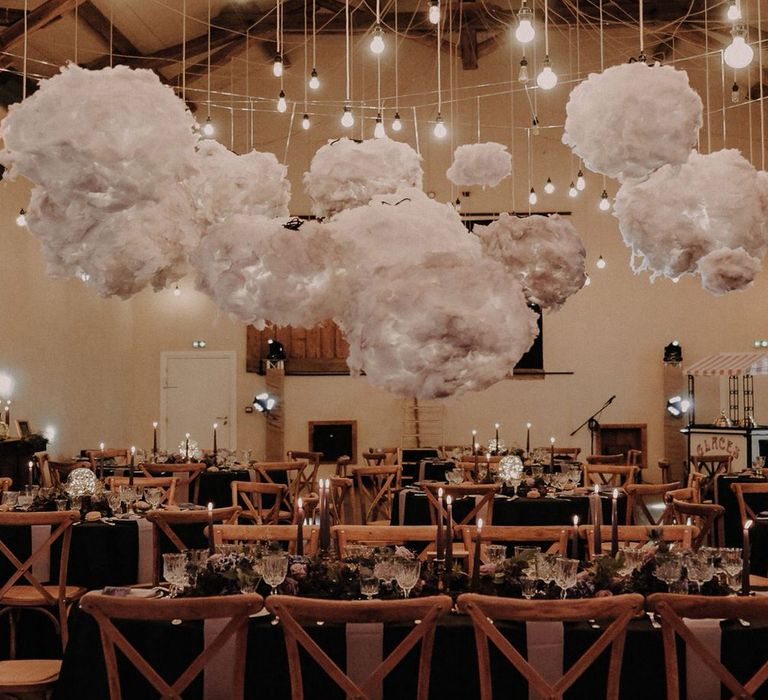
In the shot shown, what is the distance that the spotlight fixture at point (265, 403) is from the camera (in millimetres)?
16625

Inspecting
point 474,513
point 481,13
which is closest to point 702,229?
point 474,513

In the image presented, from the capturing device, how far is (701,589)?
13.7 feet

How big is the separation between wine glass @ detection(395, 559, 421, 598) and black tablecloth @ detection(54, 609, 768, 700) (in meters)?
0.41

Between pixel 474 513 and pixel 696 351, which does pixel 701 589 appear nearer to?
pixel 474 513

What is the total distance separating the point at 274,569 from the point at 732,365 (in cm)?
1184

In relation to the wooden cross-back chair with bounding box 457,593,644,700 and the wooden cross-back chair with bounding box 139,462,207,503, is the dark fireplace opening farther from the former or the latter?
the wooden cross-back chair with bounding box 457,593,644,700

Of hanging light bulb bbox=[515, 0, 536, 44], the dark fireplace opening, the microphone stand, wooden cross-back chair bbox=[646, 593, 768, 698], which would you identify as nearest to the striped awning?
the microphone stand

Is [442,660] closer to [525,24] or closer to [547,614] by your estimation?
[547,614]

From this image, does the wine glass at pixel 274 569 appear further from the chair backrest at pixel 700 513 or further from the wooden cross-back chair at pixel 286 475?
the wooden cross-back chair at pixel 286 475

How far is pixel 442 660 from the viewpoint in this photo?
367 cm

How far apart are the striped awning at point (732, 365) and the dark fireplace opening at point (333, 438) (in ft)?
17.0

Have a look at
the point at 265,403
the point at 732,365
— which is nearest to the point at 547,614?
the point at 732,365

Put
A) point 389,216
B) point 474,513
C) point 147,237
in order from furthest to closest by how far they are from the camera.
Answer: point 474,513, point 147,237, point 389,216

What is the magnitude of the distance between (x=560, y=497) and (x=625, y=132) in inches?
225
